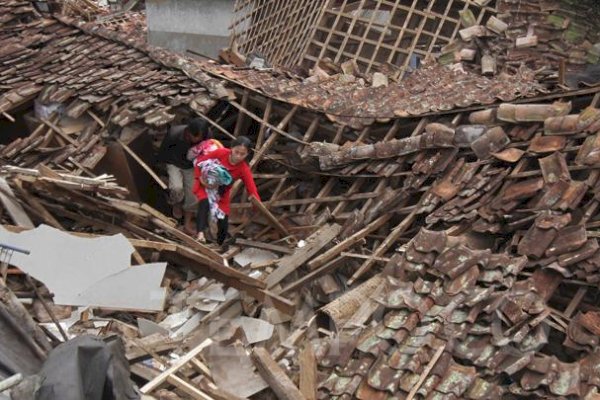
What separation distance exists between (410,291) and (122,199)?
3357mm

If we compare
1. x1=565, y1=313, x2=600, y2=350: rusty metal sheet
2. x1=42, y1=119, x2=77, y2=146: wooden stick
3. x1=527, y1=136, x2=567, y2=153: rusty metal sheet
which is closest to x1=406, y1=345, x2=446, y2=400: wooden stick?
x1=565, y1=313, x2=600, y2=350: rusty metal sheet

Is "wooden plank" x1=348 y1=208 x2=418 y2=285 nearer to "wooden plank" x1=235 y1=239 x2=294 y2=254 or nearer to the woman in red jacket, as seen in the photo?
"wooden plank" x1=235 y1=239 x2=294 y2=254

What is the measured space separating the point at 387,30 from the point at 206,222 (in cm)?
739

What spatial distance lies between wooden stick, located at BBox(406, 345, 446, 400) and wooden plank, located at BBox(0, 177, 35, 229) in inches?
149

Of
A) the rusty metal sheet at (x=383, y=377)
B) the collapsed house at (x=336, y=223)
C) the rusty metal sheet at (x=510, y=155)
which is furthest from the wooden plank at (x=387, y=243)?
the rusty metal sheet at (x=383, y=377)

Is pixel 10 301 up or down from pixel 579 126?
down

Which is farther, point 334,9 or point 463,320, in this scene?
point 334,9

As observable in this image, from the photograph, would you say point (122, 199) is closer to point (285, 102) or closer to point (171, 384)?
point (285, 102)

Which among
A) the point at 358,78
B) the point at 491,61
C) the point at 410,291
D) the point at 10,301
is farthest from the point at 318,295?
the point at 491,61

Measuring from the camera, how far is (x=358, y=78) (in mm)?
13188

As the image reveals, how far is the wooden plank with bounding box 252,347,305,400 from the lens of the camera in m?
5.76

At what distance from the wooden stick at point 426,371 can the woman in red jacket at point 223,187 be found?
10.3 feet

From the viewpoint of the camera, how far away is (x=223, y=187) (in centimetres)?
847

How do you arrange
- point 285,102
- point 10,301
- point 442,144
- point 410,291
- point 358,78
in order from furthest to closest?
point 358,78 → point 285,102 → point 442,144 → point 410,291 → point 10,301
